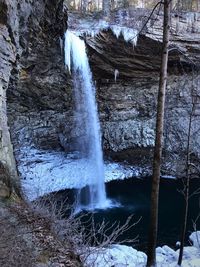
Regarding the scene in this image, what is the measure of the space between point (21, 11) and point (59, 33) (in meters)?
3.99

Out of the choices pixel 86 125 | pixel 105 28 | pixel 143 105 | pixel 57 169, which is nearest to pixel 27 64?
pixel 105 28

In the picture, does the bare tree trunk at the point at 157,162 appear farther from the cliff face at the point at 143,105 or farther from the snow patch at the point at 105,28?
the cliff face at the point at 143,105

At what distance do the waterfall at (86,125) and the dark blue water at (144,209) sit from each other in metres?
0.95

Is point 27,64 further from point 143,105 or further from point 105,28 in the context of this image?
point 143,105

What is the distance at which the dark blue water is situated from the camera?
1422cm

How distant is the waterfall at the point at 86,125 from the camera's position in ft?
59.8

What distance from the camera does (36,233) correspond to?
5785 mm

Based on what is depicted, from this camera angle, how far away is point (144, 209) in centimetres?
1734

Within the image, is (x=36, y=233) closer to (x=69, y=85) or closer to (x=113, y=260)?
(x=113, y=260)

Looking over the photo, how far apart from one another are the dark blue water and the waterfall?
0.95m

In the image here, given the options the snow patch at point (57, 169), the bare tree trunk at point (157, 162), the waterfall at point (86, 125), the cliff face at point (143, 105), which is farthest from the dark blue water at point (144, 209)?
the bare tree trunk at point (157, 162)

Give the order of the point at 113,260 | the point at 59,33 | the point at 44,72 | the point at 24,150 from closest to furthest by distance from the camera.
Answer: the point at 113,260, the point at 59,33, the point at 44,72, the point at 24,150

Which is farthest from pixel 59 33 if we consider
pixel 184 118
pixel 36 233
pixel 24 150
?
pixel 36 233

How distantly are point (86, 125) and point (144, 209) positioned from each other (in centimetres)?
598
